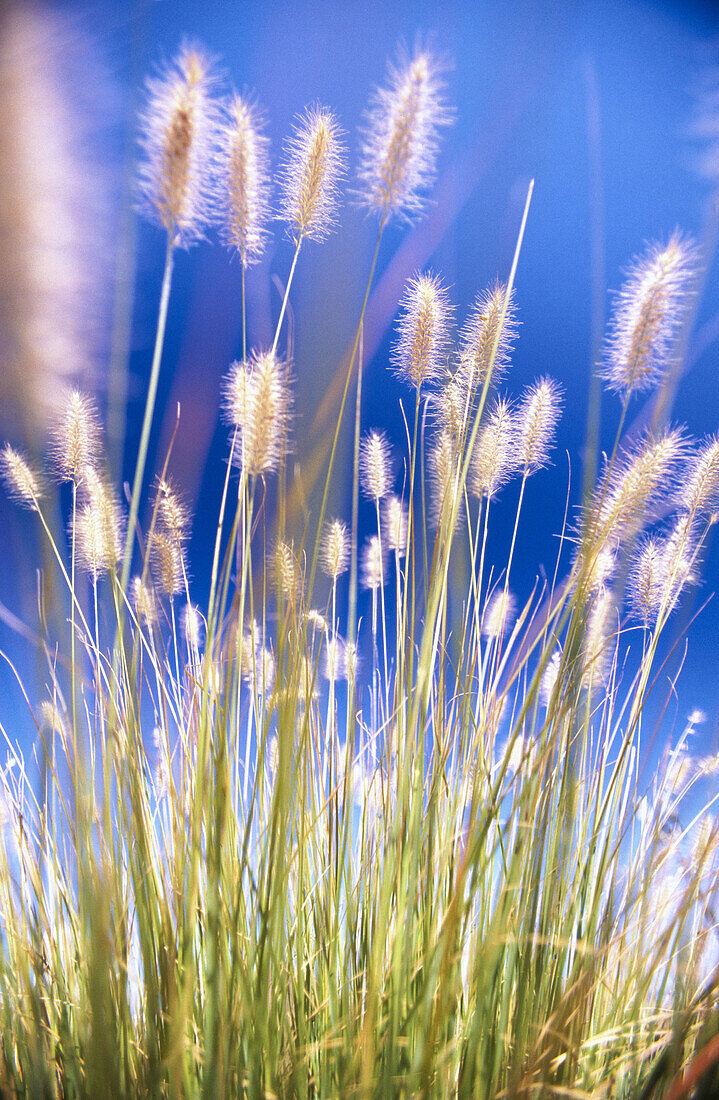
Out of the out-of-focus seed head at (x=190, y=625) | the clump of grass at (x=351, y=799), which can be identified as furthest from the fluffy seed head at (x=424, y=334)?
the out-of-focus seed head at (x=190, y=625)

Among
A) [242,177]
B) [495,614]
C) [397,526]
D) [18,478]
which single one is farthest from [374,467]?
[18,478]

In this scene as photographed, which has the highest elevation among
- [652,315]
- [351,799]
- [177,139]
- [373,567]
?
[177,139]

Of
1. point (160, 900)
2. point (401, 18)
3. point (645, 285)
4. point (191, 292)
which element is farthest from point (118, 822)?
point (401, 18)

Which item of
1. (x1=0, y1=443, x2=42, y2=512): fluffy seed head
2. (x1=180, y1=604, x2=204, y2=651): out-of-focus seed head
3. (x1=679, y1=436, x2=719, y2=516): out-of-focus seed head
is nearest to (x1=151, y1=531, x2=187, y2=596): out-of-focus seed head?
(x1=180, y1=604, x2=204, y2=651): out-of-focus seed head

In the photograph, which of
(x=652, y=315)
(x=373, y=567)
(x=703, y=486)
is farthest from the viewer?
(x=373, y=567)

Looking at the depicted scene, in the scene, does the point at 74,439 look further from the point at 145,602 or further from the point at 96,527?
the point at 145,602

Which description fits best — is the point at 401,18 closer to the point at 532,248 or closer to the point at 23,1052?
the point at 532,248
